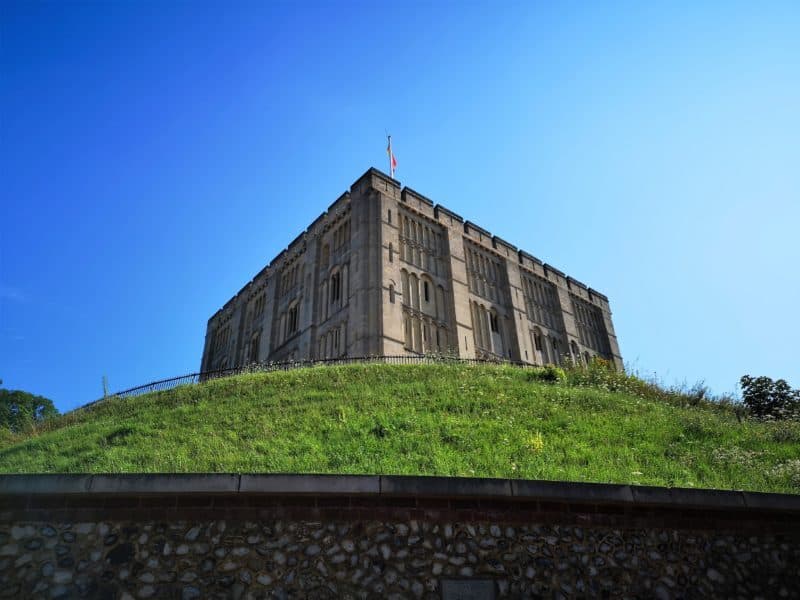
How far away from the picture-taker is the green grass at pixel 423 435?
9.31m

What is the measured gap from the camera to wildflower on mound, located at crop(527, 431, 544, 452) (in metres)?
10.2

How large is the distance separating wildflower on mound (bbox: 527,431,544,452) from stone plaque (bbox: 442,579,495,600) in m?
4.19

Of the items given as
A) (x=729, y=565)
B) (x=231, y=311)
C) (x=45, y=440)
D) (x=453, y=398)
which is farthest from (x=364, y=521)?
(x=231, y=311)

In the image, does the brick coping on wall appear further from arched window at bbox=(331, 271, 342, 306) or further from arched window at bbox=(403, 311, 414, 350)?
arched window at bbox=(331, 271, 342, 306)

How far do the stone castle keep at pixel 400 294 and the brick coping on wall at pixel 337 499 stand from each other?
76.9 feet

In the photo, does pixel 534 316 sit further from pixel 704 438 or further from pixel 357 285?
pixel 704 438

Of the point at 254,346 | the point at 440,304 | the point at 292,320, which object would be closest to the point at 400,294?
the point at 440,304

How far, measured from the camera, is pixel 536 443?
10.5m

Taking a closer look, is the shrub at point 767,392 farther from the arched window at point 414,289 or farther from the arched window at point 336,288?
the arched window at point 336,288

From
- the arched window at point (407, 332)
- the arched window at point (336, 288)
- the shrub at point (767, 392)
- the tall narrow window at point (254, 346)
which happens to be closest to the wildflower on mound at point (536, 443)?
the shrub at point (767, 392)

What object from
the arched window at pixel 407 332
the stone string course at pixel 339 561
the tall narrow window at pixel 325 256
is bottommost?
the stone string course at pixel 339 561

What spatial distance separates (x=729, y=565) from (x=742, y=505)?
773mm

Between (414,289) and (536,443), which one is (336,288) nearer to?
(414,289)

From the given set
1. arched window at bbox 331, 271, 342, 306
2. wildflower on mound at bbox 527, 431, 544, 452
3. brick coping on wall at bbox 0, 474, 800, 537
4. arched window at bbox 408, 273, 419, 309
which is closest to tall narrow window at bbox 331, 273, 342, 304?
arched window at bbox 331, 271, 342, 306
